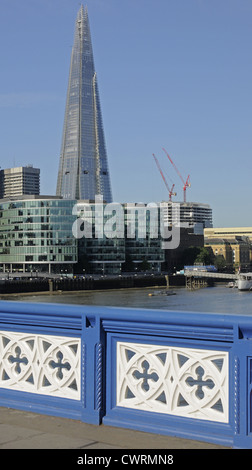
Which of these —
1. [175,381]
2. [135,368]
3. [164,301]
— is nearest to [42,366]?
[135,368]

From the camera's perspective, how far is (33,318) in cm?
702

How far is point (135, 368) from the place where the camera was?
6.25m

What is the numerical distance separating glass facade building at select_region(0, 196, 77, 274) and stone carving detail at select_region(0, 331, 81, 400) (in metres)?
138

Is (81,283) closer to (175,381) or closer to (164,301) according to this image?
(164,301)

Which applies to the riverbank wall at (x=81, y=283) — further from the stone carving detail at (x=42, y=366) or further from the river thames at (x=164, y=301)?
the stone carving detail at (x=42, y=366)

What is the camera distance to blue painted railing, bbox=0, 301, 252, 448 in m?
5.61

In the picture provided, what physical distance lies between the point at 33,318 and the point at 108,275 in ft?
499

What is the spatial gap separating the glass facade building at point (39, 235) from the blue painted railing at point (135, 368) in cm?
13781

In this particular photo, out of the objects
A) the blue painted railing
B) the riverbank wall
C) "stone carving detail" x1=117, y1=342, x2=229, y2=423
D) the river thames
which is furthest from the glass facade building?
"stone carving detail" x1=117, y1=342, x2=229, y2=423

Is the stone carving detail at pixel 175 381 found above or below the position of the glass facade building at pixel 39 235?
below

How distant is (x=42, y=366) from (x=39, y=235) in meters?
139

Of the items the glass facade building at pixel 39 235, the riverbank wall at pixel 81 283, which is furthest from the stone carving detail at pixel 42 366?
the glass facade building at pixel 39 235

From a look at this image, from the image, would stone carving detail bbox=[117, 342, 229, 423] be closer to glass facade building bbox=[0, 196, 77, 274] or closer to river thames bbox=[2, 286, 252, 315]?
river thames bbox=[2, 286, 252, 315]

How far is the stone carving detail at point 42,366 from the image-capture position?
6672mm
